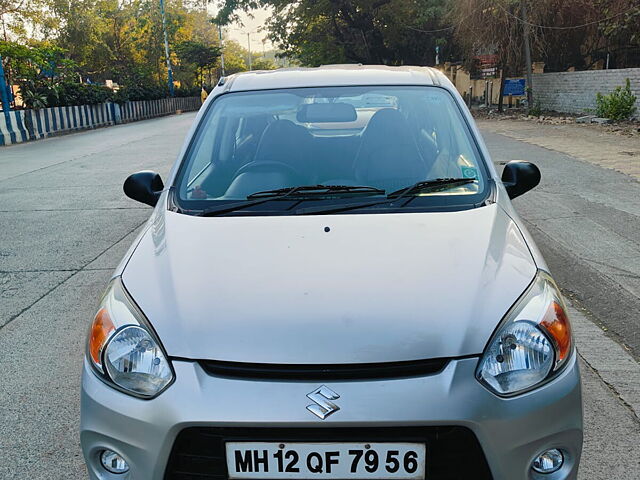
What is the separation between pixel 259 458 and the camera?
1882mm

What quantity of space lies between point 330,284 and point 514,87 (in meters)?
28.5

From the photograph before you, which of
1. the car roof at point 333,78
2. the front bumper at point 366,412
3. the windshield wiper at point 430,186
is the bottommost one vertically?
the front bumper at point 366,412

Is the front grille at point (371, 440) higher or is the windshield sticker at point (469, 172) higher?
the windshield sticker at point (469, 172)

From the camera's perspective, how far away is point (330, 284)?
2176 millimetres

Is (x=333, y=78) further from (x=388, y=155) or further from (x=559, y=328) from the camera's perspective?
(x=559, y=328)

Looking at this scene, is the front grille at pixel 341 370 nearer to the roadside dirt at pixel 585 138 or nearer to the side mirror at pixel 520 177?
the side mirror at pixel 520 177

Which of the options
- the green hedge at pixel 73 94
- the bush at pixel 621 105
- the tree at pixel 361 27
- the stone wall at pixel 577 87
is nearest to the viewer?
the bush at pixel 621 105

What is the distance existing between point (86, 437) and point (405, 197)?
1566 millimetres

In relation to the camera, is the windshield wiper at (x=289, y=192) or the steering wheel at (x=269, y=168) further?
the steering wheel at (x=269, y=168)

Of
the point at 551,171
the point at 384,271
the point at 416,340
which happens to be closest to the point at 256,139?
the point at 384,271

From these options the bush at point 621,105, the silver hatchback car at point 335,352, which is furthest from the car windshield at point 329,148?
the bush at point 621,105

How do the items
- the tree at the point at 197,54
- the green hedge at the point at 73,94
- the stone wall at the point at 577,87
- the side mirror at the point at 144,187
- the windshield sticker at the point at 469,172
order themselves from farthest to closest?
the tree at the point at 197,54
the green hedge at the point at 73,94
the stone wall at the point at 577,87
the side mirror at the point at 144,187
the windshield sticker at the point at 469,172

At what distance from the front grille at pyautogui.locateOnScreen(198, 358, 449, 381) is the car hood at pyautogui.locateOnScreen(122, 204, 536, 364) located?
0.06 feet

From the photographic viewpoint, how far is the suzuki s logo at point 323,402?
6.05 feet
